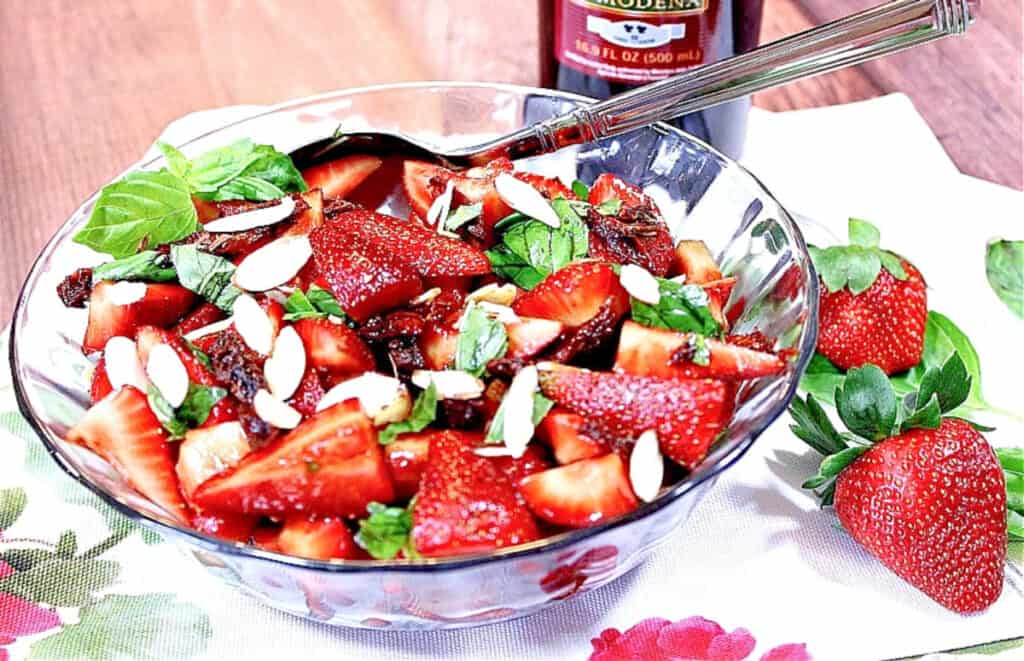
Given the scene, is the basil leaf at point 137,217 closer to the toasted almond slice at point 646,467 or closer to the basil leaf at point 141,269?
the basil leaf at point 141,269

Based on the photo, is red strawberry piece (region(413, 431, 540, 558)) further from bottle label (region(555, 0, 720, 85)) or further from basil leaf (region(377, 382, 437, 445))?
bottle label (region(555, 0, 720, 85))

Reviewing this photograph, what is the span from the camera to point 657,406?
827 mm

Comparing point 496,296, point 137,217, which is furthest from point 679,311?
point 137,217

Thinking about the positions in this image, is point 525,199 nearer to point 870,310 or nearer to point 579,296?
point 579,296

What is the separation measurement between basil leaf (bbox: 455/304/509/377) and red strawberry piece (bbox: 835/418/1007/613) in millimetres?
306

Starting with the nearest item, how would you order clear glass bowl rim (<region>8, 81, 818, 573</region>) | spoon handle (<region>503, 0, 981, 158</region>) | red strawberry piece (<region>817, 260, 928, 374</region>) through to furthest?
1. clear glass bowl rim (<region>8, 81, 818, 573</region>)
2. spoon handle (<region>503, 0, 981, 158</region>)
3. red strawberry piece (<region>817, 260, 928, 374</region>)

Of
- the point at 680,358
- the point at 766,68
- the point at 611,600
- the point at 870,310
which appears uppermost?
the point at 766,68

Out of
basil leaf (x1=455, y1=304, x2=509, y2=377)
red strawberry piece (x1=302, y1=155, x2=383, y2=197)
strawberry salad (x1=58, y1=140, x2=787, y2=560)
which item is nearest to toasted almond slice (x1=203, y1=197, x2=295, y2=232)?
strawberry salad (x1=58, y1=140, x2=787, y2=560)

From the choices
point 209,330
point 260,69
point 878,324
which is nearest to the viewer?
point 209,330

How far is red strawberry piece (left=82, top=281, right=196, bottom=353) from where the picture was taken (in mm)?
958

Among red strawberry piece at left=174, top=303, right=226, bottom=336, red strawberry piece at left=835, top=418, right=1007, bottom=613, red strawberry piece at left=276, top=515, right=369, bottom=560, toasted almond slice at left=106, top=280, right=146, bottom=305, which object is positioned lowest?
red strawberry piece at left=835, top=418, right=1007, bottom=613

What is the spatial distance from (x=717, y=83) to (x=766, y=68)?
0.04 m

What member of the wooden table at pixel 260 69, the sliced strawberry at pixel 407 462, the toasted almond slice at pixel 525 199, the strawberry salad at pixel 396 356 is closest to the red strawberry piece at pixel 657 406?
the strawberry salad at pixel 396 356

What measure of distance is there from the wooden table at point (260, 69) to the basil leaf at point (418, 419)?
0.73 m
